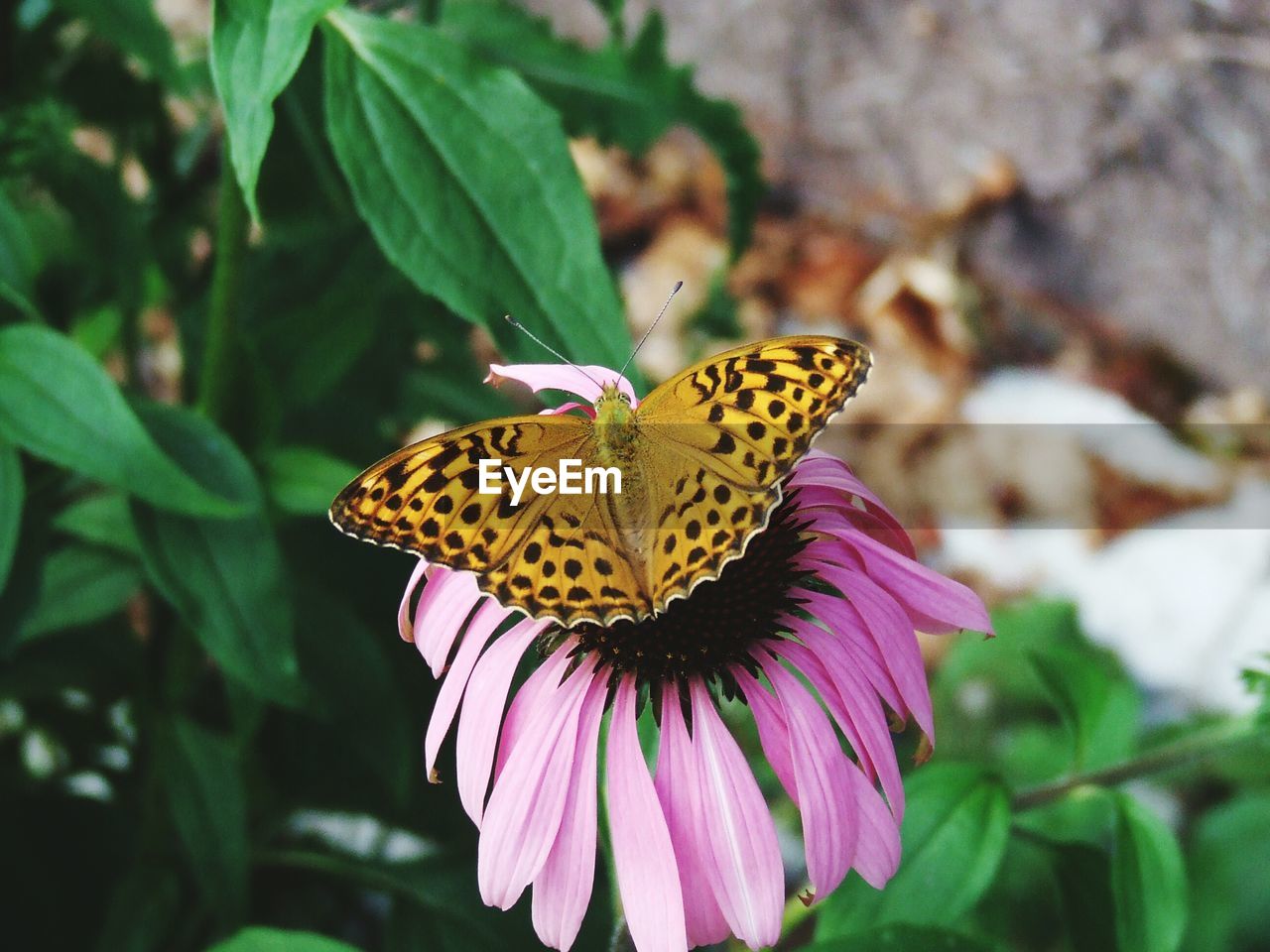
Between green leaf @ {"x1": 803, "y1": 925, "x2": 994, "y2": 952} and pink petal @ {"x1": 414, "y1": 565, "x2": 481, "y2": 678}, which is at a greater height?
pink petal @ {"x1": 414, "y1": 565, "x2": 481, "y2": 678}

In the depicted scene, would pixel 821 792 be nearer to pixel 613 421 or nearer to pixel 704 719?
pixel 704 719

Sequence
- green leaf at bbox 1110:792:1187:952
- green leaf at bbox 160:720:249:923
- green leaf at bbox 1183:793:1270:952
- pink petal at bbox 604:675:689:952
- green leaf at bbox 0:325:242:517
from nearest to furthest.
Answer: pink petal at bbox 604:675:689:952 → green leaf at bbox 0:325:242:517 → green leaf at bbox 1110:792:1187:952 → green leaf at bbox 160:720:249:923 → green leaf at bbox 1183:793:1270:952

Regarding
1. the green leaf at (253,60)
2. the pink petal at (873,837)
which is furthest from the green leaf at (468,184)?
the pink petal at (873,837)

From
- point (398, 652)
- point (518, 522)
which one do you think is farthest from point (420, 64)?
point (398, 652)

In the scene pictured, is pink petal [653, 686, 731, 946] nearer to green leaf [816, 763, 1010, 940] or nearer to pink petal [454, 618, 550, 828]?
pink petal [454, 618, 550, 828]

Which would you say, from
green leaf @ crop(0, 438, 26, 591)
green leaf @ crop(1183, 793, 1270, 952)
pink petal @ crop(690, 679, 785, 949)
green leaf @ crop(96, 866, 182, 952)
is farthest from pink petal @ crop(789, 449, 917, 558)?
green leaf @ crop(1183, 793, 1270, 952)

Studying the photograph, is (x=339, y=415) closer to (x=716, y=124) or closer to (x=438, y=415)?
(x=438, y=415)

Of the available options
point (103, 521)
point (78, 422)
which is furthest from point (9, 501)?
point (103, 521)
